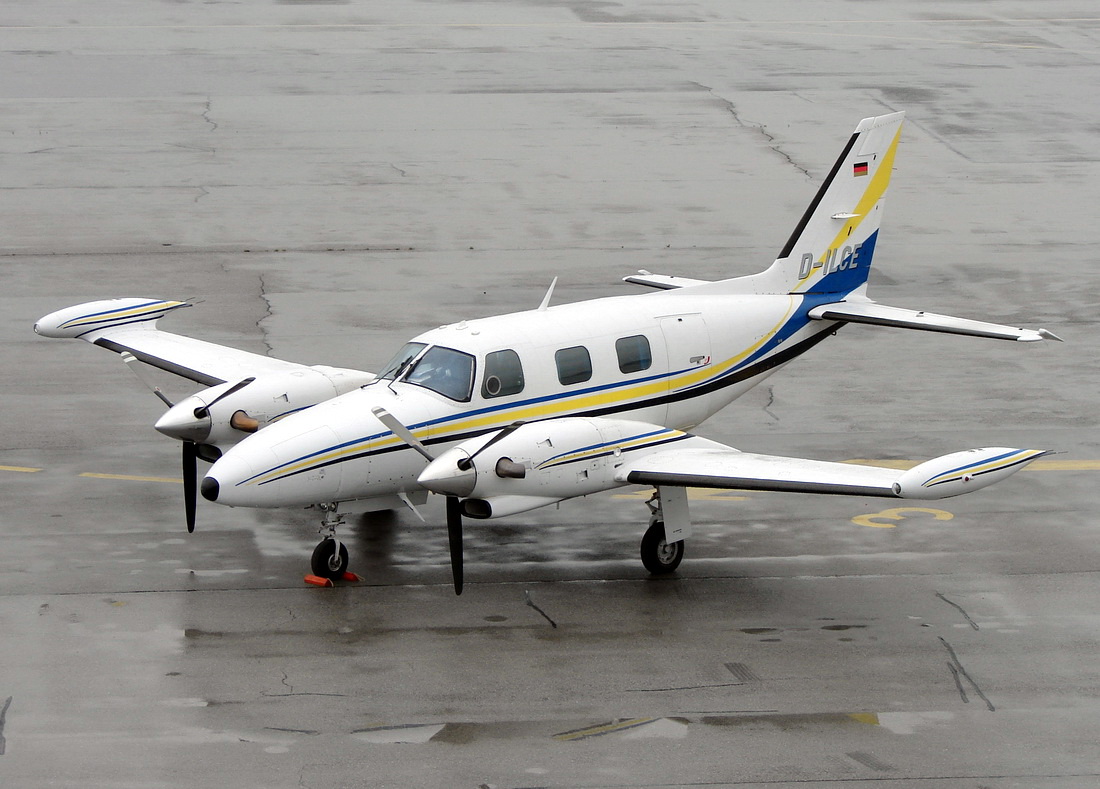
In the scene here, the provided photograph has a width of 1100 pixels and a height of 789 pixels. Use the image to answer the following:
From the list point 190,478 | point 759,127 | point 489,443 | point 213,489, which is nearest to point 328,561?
point 213,489

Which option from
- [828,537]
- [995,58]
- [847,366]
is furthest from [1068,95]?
[828,537]

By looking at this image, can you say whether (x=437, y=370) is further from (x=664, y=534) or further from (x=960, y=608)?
(x=960, y=608)

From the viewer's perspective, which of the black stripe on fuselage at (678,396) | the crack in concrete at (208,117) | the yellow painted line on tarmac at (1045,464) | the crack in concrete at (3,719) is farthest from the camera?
the crack in concrete at (208,117)

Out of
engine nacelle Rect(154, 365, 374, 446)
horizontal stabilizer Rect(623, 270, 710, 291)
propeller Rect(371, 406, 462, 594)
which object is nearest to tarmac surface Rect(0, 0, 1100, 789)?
propeller Rect(371, 406, 462, 594)

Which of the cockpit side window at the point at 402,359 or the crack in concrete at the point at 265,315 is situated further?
the crack in concrete at the point at 265,315

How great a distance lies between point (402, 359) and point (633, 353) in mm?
2854

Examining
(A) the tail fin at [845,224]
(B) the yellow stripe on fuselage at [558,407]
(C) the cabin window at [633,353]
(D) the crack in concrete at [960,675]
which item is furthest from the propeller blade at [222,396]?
(D) the crack in concrete at [960,675]

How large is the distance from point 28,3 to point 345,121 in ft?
86.9

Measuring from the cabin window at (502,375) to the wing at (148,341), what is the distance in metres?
4.03

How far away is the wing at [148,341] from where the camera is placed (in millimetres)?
20672

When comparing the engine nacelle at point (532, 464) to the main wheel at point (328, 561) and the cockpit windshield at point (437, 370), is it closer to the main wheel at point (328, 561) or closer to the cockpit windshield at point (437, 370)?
the cockpit windshield at point (437, 370)

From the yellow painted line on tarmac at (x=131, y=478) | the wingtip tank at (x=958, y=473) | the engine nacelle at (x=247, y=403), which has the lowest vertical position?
the yellow painted line on tarmac at (x=131, y=478)

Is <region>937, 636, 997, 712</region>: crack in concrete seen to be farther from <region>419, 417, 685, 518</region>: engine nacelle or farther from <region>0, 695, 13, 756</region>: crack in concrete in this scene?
<region>0, 695, 13, 756</region>: crack in concrete

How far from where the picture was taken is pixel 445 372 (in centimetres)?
1767
